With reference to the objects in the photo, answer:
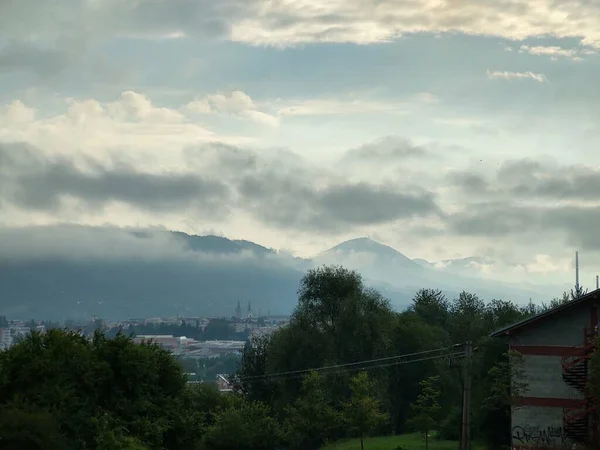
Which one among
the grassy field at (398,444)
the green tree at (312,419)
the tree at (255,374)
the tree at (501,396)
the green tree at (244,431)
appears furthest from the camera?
the tree at (255,374)

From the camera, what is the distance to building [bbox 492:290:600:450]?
46.9 metres

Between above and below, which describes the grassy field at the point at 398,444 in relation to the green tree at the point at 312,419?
below

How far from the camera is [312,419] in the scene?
2532 inches

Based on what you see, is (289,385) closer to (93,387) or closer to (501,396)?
(501,396)

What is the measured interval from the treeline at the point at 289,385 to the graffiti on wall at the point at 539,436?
183cm

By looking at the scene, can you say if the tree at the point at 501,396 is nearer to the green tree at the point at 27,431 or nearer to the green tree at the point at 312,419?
the green tree at the point at 312,419

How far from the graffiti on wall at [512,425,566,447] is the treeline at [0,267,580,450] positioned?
183 cm

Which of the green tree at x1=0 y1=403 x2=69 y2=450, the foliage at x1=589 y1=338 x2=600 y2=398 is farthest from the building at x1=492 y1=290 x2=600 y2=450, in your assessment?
the green tree at x1=0 y1=403 x2=69 y2=450

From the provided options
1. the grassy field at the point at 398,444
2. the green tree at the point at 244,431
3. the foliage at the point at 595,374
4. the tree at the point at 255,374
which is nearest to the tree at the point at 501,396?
the grassy field at the point at 398,444

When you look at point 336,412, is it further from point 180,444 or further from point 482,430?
point 180,444

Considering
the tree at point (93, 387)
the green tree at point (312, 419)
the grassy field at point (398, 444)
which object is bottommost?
the grassy field at point (398, 444)

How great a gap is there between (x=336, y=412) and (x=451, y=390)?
1813 cm

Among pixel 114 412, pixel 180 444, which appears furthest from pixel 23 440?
pixel 180 444

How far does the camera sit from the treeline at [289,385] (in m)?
42.8
